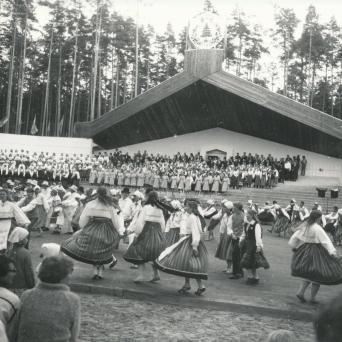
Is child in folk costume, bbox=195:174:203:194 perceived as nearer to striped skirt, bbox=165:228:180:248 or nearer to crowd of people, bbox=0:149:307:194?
crowd of people, bbox=0:149:307:194

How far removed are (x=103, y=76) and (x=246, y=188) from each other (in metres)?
27.1

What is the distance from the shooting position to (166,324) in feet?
21.0

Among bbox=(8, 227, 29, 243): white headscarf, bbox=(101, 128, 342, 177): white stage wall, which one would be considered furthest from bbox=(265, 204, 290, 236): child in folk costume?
bbox=(101, 128, 342, 177): white stage wall

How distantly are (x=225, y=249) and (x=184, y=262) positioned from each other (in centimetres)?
259

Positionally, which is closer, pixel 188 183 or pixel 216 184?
pixel 216 184

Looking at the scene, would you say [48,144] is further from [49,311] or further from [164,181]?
[49,311]

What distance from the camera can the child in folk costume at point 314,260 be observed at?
7539mm

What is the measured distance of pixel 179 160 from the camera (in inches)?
1206

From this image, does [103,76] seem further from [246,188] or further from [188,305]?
[188,305]

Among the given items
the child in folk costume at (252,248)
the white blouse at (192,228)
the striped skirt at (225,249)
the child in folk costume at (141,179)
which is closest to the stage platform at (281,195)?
the child in folk costume at (141,179)

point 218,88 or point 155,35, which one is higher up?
point 155,35

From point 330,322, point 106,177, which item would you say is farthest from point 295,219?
point 330,322

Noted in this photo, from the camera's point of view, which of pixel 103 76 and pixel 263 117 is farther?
pixel 103 76

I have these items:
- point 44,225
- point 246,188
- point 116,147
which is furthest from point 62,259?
point 116,147
